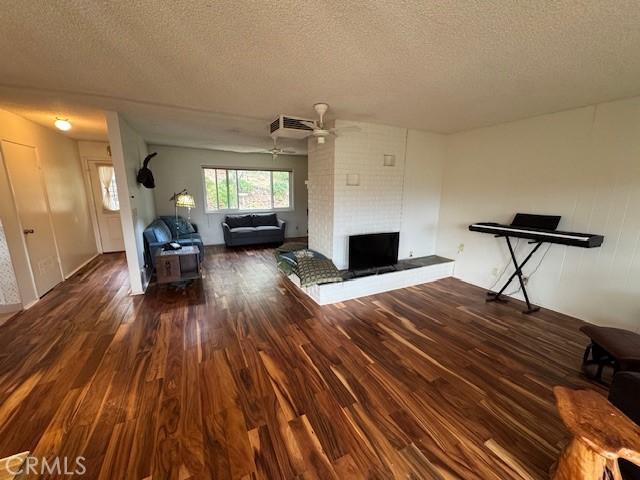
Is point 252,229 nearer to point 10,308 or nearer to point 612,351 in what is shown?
point 10,308

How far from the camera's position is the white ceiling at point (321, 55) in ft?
→ 4.34

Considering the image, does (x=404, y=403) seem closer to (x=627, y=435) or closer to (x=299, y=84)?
(x=627, y=435)

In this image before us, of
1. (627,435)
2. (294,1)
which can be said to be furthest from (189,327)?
(627,435)

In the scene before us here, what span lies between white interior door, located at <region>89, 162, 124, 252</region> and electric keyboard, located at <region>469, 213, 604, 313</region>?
7.14m

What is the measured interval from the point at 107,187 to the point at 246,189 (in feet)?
10.0

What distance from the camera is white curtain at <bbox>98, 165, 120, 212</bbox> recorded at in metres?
5.36

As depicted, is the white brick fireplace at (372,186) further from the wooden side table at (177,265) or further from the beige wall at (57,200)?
the beige wall at (57,200)

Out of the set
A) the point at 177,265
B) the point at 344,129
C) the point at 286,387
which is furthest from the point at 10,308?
the point at 344,129

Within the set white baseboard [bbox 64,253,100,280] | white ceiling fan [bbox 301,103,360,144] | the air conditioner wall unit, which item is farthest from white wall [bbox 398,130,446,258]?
white baseboard [bbox 64,253,100,280]

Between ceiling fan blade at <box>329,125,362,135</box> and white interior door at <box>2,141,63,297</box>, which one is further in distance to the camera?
ceiling fan blade at <box>329,125,362,135</box>

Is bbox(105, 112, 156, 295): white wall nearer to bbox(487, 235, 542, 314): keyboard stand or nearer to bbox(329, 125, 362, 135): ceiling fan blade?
bbox(329, 125, 362, 135): ceiling fan blade

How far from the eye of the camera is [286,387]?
187 cm

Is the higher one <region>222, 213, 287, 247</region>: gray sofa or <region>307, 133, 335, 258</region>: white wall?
<region>307, 133, 335, 258</region>: white wall

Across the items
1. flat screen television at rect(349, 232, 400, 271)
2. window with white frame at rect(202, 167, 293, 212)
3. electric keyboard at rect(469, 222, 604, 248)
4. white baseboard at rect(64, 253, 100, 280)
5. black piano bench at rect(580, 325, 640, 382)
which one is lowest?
white baseboard at rect(64, 253, 100, 280)
